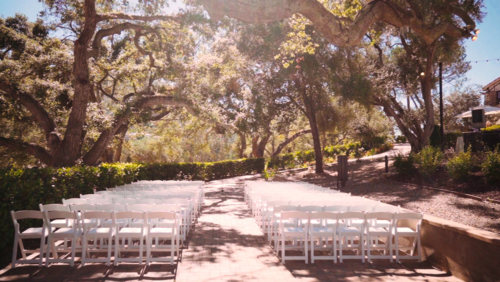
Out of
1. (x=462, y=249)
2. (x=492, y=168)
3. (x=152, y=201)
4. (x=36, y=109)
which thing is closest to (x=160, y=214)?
(x=152, y=201)

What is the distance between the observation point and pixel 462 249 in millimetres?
5242

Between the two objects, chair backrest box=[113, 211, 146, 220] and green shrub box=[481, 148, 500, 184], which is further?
green shrub box=[481, 148, 500, 184]

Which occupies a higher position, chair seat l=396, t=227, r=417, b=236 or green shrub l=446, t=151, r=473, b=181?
green shrub l=446, t=151, r=473, b=181

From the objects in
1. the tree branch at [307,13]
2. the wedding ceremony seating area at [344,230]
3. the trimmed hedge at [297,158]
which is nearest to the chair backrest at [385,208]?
the wedding ceremony seating area at [344,230]

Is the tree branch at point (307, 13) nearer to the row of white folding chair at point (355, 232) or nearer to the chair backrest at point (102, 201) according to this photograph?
the row of white folding chair at point (355, 232)

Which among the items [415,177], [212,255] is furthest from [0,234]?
[415,177]

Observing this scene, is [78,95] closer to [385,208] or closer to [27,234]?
[27,234]

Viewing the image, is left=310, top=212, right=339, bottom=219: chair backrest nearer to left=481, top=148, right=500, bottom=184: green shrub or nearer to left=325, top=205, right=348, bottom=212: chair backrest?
left=325, top=205, right=348, bottom=212: chair backrest

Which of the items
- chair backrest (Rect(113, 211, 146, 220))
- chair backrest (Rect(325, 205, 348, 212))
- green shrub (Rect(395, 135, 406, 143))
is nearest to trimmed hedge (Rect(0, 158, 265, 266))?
chair backrest (Rect(113, 211, 146, 220))

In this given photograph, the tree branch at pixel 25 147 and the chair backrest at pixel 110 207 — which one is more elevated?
the tree branch at pixel 25 147

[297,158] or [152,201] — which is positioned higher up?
[297,158]

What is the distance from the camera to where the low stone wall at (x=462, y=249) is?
469cm

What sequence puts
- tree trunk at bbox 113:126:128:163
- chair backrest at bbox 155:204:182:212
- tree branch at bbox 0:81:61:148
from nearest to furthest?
chair backrest at bbox 155:204:182:212
tree branch at bbox 0:81:61:148
tree trunk at bbox 113:126:128:163

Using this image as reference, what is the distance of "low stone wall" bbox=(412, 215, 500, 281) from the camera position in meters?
4.69
